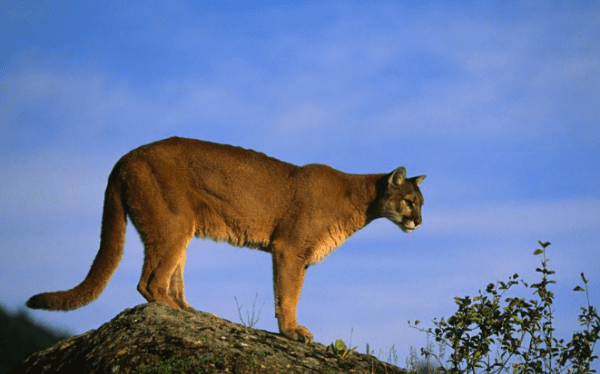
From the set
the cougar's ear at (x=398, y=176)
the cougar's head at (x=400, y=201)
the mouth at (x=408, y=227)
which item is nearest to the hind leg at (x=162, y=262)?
the cougar's head at (x=400, y=201)

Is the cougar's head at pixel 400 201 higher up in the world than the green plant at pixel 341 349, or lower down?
higher up

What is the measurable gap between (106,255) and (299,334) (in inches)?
107

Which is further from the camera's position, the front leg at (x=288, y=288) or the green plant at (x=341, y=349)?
the front leg at (x=288, y=288)

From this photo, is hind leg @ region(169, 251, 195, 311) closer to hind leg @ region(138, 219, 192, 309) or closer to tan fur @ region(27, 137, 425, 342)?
tan fur @ region(27, 137, 425, 342)

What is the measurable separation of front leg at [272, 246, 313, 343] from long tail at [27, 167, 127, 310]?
2094 mm

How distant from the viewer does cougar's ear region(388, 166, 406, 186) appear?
1048 cm

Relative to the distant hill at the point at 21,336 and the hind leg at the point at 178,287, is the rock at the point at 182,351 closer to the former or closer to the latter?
the hind leg at the point at 178,287

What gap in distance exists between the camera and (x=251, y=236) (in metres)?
9.56

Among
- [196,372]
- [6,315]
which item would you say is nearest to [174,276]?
[196,372]

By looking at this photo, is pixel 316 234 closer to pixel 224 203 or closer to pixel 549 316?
pixel 224 203

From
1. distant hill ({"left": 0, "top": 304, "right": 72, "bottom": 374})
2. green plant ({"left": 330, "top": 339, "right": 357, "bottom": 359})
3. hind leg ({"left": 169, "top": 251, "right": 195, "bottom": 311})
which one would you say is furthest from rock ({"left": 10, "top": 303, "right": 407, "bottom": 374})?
distant hill ({"left": 0, "top": 304, "right": 72, "bottom": 374})

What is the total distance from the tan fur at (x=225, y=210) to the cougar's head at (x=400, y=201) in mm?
15

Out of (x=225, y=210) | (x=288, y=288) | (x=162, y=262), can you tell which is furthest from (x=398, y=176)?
(x=162, y=262)

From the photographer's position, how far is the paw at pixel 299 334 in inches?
331
